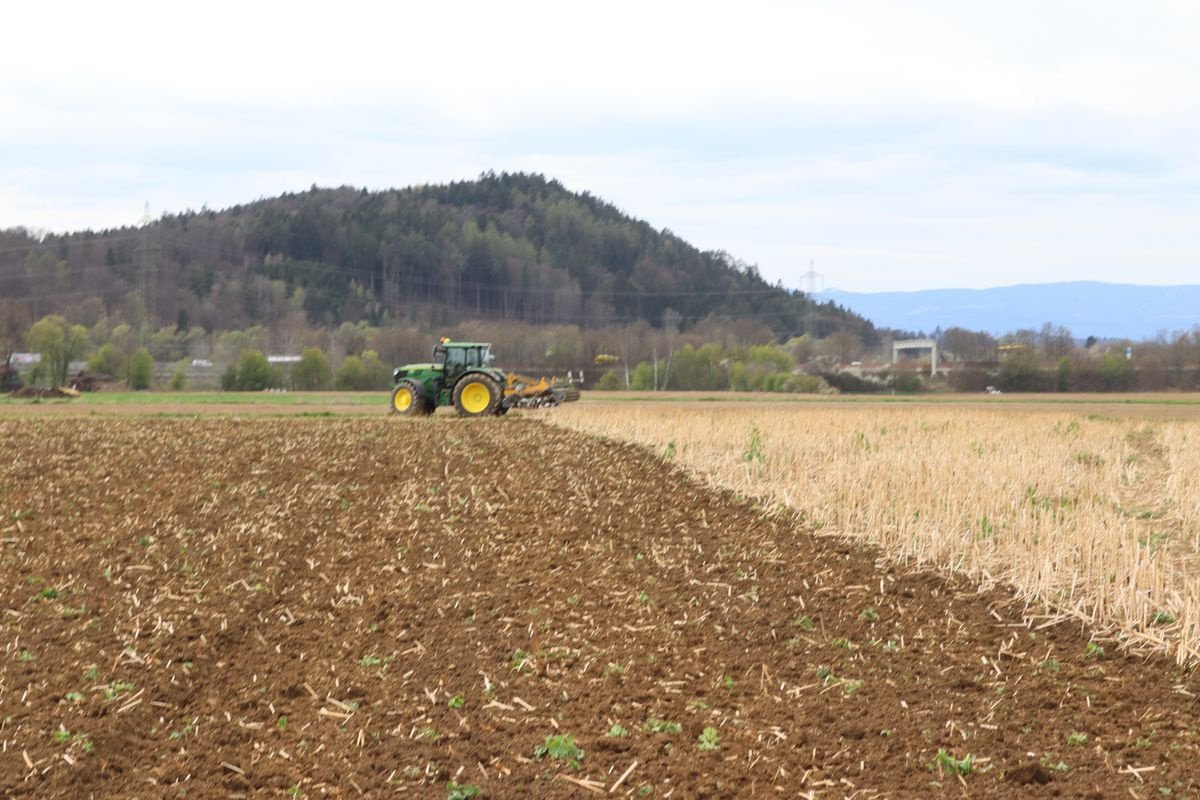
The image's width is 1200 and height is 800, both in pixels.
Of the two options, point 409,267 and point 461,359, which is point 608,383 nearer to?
point 461,359

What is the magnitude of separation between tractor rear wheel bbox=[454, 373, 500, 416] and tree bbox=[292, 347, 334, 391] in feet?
123

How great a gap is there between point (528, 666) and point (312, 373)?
5858 cm

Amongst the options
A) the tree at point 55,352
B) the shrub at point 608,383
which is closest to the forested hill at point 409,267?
the tree at point 55,352

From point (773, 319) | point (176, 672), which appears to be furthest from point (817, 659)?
point (773, 319)

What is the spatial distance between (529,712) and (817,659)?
234 cm

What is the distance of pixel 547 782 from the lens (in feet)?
22.6

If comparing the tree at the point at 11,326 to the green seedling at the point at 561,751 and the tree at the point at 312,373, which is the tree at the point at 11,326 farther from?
the green seedling at the point at 561,751

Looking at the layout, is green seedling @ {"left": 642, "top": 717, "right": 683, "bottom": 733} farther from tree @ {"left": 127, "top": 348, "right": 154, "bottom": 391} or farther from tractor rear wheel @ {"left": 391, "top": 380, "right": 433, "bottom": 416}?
tree @ {"left": 127, "top": 348, "right": 154, "bottom": 391}

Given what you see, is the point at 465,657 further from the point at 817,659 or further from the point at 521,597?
the point at 817,659

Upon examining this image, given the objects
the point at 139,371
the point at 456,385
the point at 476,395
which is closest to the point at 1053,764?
the point at 476,395

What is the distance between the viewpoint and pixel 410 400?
101 feet

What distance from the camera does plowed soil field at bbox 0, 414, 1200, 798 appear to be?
22.9 feet

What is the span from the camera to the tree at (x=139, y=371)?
63.2 metres

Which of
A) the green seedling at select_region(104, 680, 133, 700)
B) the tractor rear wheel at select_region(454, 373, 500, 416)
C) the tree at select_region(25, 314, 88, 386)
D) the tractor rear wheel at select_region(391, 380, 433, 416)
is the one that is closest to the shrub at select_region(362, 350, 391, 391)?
the tree at select_region(25, 314, 88, 386)
